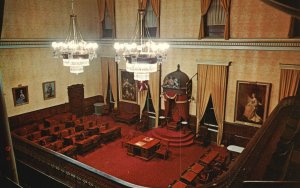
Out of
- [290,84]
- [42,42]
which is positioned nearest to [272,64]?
[290,84]

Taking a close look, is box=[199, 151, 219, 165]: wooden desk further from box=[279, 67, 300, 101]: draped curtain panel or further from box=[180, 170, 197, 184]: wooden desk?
box=[279, 67, 300, 101]: draped curtain panel

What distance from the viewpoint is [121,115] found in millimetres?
14211

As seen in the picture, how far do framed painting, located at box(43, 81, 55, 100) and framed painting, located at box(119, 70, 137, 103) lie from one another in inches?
150

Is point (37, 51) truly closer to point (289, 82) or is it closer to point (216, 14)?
point (216, 14)

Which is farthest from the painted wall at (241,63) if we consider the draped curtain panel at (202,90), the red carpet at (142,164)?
the red carpet at (142,164)

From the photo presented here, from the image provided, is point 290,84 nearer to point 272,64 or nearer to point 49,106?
point 272,64

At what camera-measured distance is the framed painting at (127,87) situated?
14.1 m

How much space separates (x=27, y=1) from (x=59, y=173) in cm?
880

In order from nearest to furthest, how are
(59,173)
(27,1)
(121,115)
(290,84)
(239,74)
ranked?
(59,173) < (290,84) < (239,74) < (27,1) < (121,115)

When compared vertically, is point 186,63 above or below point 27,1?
below

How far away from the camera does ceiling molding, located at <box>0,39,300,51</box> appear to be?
365 inches

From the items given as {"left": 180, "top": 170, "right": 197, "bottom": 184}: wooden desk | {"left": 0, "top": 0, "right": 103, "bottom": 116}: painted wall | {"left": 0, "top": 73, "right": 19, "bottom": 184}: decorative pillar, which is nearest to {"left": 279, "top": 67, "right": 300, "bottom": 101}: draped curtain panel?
{"left": 180, "top": 170, "right": 197, "bottom": 184}: wooden desk

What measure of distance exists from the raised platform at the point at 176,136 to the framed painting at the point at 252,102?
226 centimetres

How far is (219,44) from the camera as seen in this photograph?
423 inches
